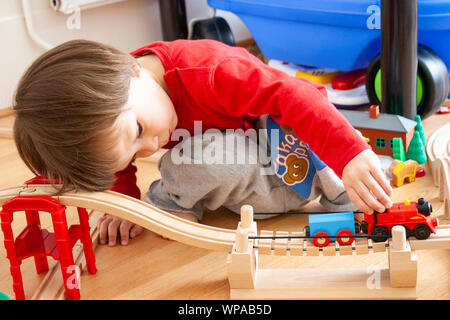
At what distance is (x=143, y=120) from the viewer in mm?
861

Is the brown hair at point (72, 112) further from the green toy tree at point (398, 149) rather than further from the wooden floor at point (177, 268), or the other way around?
the green toy tree at point (398, 149)

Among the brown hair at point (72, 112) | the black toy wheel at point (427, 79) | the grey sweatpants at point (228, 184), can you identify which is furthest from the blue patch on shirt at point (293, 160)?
the black toy wheel at point (427, 79)

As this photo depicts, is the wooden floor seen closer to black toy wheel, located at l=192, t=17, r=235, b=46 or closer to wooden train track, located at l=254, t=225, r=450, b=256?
wooden train track, located at l=254, t=225, r=450, b=256

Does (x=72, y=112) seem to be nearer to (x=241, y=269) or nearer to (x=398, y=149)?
(x=241, y=269)

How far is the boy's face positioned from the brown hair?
2 centimetres

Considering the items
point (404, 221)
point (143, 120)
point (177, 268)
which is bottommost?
point (177, 268)

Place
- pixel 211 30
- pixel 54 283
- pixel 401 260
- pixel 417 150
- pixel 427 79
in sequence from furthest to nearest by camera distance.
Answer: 1. pixel 211 30
2. pixel 427 79
3. pixel 417 150
4. pixel 54 283
5. pixel 401 260

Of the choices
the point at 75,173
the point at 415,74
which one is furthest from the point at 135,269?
the point at 415,74

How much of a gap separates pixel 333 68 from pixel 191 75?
0.67 m

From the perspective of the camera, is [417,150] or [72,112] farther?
[417,150]

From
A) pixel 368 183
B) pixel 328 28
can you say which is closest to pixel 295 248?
pixel 368 183

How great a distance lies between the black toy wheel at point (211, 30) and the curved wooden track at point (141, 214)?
94 cm

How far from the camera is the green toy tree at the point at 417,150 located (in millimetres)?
1170

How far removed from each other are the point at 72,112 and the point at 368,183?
386mm
